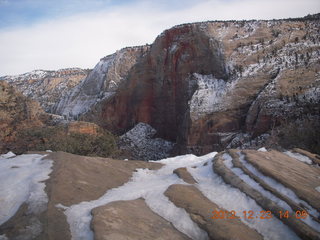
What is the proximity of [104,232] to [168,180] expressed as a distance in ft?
8.74

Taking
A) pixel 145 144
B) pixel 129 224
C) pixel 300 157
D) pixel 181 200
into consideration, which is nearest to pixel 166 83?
pixel 145 144

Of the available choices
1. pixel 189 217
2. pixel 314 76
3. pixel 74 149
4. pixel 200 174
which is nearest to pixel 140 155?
pixel 74 149

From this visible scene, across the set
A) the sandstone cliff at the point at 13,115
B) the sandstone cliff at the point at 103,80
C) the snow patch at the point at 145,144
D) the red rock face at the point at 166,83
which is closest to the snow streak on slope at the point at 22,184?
the sandstone cliff at the point at 13,115

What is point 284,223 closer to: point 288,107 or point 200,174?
point 200,174

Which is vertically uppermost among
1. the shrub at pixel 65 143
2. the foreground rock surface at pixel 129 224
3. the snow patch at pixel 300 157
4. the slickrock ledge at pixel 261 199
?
the foreground rock surface at pixel 129 224

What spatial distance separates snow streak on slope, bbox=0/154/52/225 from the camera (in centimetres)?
457

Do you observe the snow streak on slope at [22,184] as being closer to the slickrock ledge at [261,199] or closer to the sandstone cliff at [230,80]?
the slickrock ledge at [261,199]

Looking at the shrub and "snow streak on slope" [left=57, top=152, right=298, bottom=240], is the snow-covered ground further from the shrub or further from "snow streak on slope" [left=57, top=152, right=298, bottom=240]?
the shrub

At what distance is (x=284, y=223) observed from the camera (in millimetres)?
4168
